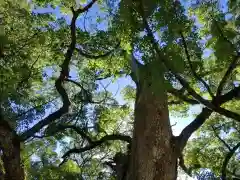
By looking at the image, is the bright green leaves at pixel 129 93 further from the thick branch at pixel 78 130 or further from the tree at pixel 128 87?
the thick branch at pixel 78 130

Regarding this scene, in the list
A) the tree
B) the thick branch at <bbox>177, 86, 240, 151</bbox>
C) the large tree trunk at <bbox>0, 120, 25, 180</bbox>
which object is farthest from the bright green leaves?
the large tree trunk at <bbox>0, 120, 25, 180</bbox>

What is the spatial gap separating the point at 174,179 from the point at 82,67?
3876 mm

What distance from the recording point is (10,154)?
15.3 feet

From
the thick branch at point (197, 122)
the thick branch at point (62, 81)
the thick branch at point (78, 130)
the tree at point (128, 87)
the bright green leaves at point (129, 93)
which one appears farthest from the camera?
the bright green leaves at point (129, 93)

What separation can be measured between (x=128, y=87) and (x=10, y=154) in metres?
4.22

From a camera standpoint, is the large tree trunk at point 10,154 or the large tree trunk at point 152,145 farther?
the large tree trunk at point 10,154

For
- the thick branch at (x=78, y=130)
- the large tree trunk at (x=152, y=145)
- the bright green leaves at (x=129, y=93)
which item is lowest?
the large tree trunk at (x=152, y=145)

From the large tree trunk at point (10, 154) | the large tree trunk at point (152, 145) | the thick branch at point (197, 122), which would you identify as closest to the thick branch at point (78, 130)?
the large tree trunk at point (10, 154)

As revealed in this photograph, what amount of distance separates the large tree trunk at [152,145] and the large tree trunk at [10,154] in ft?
4.69

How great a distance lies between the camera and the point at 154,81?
2133 mm

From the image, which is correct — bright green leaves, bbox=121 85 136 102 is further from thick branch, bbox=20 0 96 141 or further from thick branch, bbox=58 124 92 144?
thick branch, bbox=20 0 96 141

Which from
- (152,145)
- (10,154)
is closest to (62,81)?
(10,154)

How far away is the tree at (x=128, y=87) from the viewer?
229cm

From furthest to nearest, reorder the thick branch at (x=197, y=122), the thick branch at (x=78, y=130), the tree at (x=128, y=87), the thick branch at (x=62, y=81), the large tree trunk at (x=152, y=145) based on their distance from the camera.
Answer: the thick branch at (x=78, y=130)
the thick branch at (x=62, y=81)
the thick branch at (x=197, y=122)
the large tree trunk at (x=152, y=145)
the tree at (x=128, y=87)
